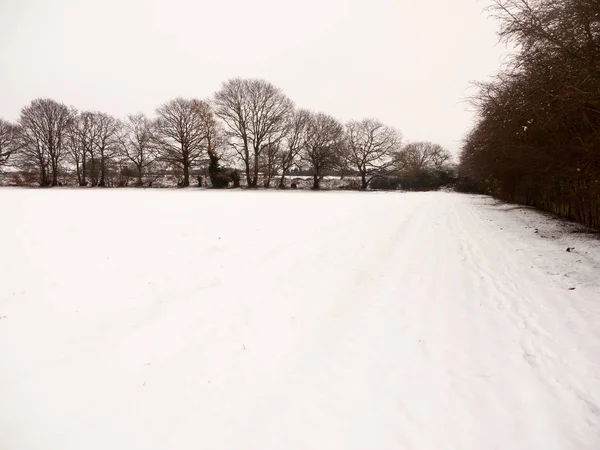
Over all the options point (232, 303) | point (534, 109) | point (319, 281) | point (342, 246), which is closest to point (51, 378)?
point (232, 303)

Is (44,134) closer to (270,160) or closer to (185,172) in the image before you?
(185,172)

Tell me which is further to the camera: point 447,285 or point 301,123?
point 301,123

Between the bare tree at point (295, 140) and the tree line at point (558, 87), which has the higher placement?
the bare tree at point (295, 140)

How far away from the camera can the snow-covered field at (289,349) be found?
2589 millimetres

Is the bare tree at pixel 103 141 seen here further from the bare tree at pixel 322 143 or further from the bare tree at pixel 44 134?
the bare tree at pixel 322 143

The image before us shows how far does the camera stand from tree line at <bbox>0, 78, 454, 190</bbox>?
138 feet

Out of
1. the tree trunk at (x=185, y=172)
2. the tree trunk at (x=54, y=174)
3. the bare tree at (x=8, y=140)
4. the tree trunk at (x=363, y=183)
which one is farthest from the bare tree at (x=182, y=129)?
the tree trunk at (x=363, y=183)

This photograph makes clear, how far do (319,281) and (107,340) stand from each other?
370 centimetres

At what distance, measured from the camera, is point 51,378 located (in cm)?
313

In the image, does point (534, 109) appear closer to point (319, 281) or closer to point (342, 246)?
point (342, 246)

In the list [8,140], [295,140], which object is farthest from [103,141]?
[295,140]

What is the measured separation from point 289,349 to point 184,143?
146 feet

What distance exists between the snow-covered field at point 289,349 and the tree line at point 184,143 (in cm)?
3883

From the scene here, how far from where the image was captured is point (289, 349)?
375cm
